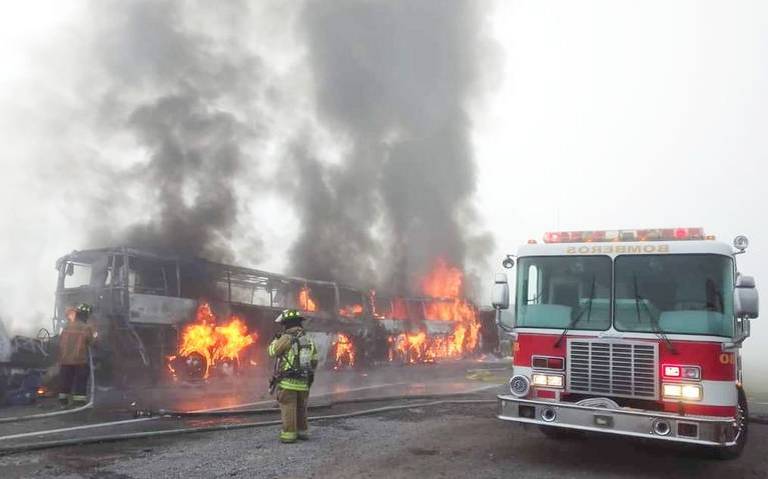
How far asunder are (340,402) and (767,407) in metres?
8.01

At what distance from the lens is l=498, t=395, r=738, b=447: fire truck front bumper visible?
4766 millimetres

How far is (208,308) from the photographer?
13.7m

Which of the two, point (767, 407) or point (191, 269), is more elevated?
point (191, 269)

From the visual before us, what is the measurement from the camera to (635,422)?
4.96 meters

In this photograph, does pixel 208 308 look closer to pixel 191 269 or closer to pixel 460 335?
pixel 191 269

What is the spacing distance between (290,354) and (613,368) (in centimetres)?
350

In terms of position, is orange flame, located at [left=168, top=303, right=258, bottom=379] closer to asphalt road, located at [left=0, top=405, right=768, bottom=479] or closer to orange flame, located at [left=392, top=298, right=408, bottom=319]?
asphalt road, located at [left=0, top=405, right=768, bottom=479]

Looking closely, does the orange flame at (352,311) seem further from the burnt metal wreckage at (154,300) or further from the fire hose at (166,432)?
the fire hose at (166,432)

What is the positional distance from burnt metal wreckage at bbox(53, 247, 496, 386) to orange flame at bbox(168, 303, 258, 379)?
16 centimetres

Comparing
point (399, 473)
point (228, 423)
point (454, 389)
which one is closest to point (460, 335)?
point (454, 389)

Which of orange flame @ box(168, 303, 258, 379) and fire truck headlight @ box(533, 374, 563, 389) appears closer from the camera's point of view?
fire truck headlight @ box(533, 374, 563, 389)

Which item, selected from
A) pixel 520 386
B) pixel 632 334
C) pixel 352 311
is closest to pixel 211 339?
pixel 352 311

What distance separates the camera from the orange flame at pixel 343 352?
17.9 m

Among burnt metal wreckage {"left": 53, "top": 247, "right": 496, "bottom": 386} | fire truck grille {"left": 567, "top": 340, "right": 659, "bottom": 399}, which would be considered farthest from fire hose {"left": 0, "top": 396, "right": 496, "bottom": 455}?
burnt metal wreckage {"left": 53, "top": 247, "right": 496, "bottom": 386}
